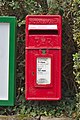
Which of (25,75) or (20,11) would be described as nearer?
(25,75)

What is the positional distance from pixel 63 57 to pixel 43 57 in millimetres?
629

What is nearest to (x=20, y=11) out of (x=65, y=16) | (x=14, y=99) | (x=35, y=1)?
(x=35, y=1)

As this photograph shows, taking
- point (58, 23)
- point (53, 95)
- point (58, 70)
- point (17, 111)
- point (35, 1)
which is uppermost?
point (35, 1)

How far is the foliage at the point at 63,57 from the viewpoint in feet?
16.3

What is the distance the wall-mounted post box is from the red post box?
282 mm

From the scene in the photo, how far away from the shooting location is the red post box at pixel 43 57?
4777 millimetres

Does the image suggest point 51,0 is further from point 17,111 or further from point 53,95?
point 17,111

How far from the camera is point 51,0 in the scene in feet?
17.1

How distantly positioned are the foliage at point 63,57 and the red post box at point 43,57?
252 millimetres

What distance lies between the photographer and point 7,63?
5.00m

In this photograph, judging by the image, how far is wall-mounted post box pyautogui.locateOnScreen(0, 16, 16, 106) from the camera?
4.98m

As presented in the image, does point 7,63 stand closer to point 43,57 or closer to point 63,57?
point 43,57

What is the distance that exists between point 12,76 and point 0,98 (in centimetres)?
40

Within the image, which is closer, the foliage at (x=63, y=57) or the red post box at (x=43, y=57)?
the red post box at (x=43, y=57)
